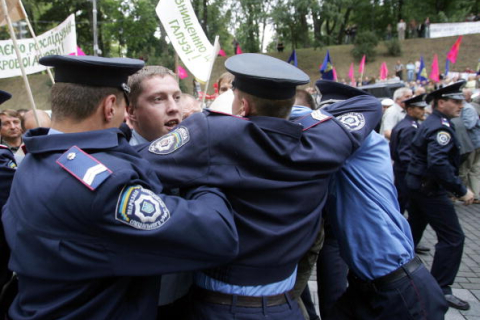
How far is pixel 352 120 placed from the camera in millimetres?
1998

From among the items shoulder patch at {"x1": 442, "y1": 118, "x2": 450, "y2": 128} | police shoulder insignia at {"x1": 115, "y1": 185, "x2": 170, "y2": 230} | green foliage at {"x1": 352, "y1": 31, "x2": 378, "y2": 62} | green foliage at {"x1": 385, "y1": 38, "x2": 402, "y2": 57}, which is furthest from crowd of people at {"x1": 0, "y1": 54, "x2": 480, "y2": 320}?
green foliage at {"x1": 385, "y1": 38, "x2": 402, "y2": 57}

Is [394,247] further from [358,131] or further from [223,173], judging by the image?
[223,173]

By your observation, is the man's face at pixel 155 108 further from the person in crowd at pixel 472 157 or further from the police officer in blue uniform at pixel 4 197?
the person in crowd at pixel 472 157

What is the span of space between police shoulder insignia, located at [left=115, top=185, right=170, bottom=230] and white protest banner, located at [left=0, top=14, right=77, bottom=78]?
4.33 m

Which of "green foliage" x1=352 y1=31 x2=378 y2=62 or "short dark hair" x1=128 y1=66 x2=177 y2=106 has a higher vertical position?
"short dark hair" x1=128 y1=66 x2=177 y2=106

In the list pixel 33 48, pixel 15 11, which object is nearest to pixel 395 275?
pixel 15 11

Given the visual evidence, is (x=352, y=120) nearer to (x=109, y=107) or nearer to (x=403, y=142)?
(x=109, y=107)

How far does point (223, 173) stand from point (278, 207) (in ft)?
0.92

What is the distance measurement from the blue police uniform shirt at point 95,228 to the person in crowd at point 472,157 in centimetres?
698

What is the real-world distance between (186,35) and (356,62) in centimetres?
2818

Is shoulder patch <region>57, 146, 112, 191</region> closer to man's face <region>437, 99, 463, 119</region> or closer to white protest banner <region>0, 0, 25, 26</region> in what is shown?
white protest banner <region>0, 0, 25, 26</region>

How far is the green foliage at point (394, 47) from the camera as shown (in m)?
29.8

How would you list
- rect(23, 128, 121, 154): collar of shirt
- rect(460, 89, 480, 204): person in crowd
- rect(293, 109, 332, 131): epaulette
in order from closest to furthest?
1. rect(23, 128, 121, 154): collar of shirt
2. rect(293, 109, 332, 131): epaulette
3. rect(460, 89, 480, 204): person in crowd

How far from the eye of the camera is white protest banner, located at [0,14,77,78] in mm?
5078
